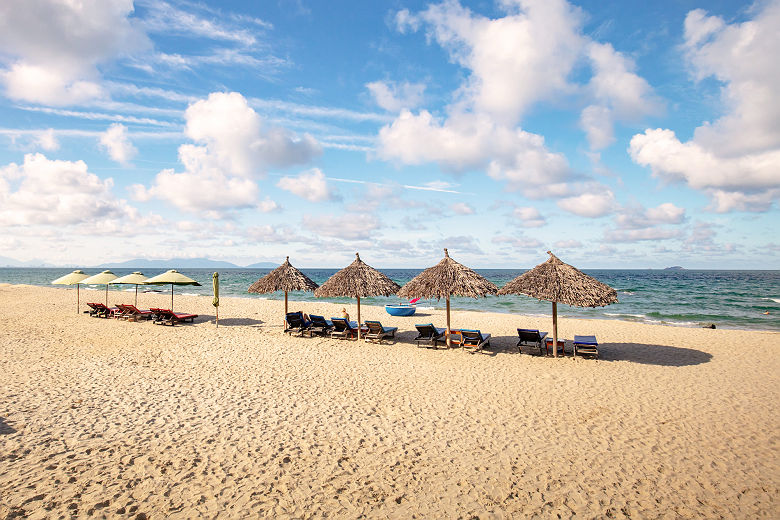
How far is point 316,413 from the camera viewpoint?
6336 mm

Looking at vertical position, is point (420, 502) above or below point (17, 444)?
below

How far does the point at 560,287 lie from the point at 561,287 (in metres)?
0.02

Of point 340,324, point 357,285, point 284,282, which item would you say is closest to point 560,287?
point 357,285

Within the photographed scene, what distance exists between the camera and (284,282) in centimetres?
1379

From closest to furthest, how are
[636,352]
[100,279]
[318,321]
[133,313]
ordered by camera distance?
[636,352]
[318,321]
[133,313]
[100,279]

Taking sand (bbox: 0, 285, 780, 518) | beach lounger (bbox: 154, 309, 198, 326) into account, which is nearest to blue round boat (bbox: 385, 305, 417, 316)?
sand (bbox: 0, 285, 780, 518)

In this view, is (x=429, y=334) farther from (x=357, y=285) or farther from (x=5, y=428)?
(x=5, y=428)

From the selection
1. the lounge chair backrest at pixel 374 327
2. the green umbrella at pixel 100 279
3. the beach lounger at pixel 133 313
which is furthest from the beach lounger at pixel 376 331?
the green umbrella at pixel 100 279

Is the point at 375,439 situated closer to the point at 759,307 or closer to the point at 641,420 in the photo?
the point at 641,420

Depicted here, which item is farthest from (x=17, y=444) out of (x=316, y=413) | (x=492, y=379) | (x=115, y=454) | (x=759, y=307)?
(x=759, y=307)

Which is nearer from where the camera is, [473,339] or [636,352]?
[473,339]

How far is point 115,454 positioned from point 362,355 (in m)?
6.18

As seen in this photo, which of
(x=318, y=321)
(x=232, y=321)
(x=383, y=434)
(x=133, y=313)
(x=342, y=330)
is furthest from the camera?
(x=232, y=321)

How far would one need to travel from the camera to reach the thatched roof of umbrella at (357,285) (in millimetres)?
12289
